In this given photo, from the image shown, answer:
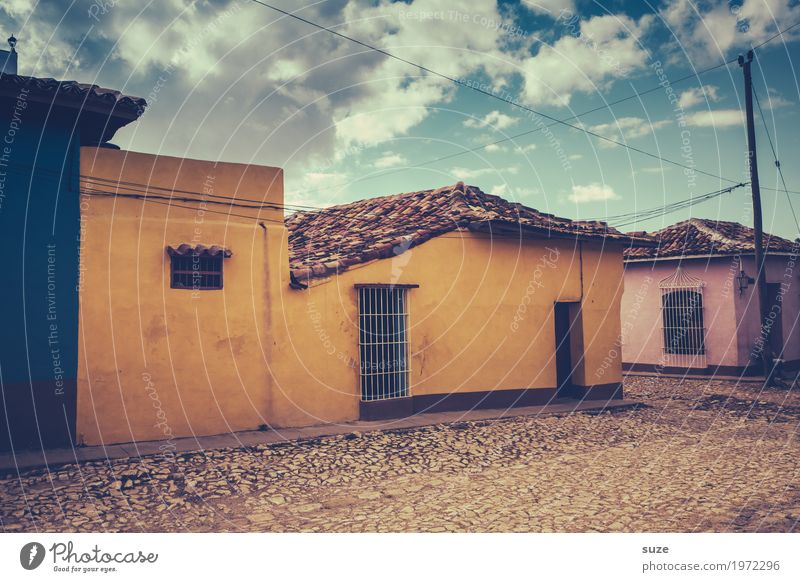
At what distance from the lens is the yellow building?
7.91 metres

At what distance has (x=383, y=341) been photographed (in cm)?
1022

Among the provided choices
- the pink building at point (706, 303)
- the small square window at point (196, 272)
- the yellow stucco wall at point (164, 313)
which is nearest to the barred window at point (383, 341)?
the yellow stucco wall at point (164, 313)

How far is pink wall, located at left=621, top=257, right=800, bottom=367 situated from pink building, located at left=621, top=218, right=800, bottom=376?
25mm

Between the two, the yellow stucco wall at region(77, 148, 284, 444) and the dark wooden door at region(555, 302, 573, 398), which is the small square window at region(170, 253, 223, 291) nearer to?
the yellow stucco wall at region(77, 148, 284, 444)

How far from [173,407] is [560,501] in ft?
17.6

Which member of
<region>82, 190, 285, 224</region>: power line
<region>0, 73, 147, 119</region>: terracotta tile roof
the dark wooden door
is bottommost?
the dark wooden door

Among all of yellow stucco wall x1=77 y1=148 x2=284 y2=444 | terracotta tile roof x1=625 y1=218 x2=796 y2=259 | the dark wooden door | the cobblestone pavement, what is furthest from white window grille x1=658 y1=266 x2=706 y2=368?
yellow stucco wall x1=77 y1=148 x2=284 y2=444

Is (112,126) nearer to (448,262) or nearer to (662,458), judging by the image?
(448,262)

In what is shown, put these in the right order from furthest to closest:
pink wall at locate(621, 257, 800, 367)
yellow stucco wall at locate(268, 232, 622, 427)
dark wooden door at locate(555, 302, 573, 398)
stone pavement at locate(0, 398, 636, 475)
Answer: pink wall at locate(621, 257, 800, 367), dark wooden door at locate(555, 302, 573, 398), yellow stucco wall at locate(268, 232, 622, 427), stone pavement at locate(0, 398, 636, 475)

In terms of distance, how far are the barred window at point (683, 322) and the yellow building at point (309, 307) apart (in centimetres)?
525

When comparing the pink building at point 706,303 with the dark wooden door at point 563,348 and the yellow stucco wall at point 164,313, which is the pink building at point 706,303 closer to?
the dark wooden door at point 563,348

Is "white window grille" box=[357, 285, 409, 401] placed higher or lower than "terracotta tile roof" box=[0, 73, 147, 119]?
lower

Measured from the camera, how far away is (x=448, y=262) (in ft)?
35.6
